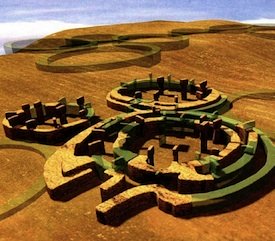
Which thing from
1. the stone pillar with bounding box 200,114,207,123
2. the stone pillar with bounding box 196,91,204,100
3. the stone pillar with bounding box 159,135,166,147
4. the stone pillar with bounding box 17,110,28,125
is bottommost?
the stone pillar with bounding box 159,135,166,147

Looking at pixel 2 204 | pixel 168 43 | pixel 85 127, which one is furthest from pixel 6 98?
pixel 168 43

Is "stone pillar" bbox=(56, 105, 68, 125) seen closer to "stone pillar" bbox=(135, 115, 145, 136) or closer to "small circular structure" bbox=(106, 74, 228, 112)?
"small circular structure" bbox=(106, 74, 228, 112)

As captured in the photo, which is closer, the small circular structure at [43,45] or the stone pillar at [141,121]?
the stone pillar at [141,121]

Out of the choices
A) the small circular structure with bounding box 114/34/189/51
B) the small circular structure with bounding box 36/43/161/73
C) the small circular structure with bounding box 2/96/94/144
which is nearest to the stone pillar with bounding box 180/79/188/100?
the small circular structure with bounding box 2/96/94/144

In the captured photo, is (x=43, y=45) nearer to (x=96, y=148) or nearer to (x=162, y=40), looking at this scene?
(x=162, y=40)


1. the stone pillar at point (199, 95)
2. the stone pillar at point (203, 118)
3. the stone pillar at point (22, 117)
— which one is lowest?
the stone pillar at point (199, 95)

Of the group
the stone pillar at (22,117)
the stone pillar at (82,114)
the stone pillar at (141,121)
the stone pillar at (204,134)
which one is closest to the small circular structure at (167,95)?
the stone pillar at (141,121)

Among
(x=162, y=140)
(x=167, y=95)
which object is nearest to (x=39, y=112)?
(x=162, y=140)

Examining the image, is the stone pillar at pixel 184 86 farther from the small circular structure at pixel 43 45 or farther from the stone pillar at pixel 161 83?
the small circular structure at pixel 43 45

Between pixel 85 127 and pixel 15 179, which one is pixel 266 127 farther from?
pixel 15 179
